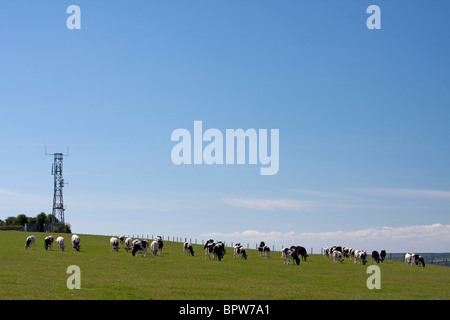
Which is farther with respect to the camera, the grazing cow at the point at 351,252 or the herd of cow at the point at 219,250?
the grazing cow at the point at 351,252

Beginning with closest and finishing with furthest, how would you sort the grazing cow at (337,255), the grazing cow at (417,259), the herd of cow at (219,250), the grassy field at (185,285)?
the grassy field at (185,285) → the herd of cow at (219,250) → the grazing cow at (337,255) → the grazing cow at (417,259)

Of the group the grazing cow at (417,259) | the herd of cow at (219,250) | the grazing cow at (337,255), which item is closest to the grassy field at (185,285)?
the herd of cow at (219,250)

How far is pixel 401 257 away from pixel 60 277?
8185 centimetres

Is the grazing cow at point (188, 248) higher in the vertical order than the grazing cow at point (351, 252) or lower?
higher

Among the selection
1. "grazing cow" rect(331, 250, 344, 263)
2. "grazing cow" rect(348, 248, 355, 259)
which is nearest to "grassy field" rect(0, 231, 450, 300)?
"grazing cow" rect(331, 250, 344, 263)

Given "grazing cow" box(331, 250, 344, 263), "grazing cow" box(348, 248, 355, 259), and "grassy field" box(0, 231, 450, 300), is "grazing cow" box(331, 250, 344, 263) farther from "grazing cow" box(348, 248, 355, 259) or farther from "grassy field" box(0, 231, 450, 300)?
"grassy field" box(0, 231, 450, 300)

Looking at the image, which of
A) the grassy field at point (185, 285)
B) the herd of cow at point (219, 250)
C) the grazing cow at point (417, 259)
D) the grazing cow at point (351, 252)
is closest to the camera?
the grassy field at point (185, 285)

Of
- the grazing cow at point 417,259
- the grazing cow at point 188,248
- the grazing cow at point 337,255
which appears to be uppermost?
the grazing cow at point 188,248

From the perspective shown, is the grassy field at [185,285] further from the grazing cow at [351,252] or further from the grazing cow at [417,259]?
the grazing cow at [417,259]

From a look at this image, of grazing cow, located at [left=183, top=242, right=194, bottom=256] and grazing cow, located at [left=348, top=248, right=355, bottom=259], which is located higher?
grazing cow, located at [left=183, top=242, right=194, bottom=256]

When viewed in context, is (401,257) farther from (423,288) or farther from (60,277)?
(60,277)

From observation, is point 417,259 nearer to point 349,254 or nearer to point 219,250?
point 349,254

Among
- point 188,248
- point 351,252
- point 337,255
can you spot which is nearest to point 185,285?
point 188,248

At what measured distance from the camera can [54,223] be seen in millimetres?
127875
